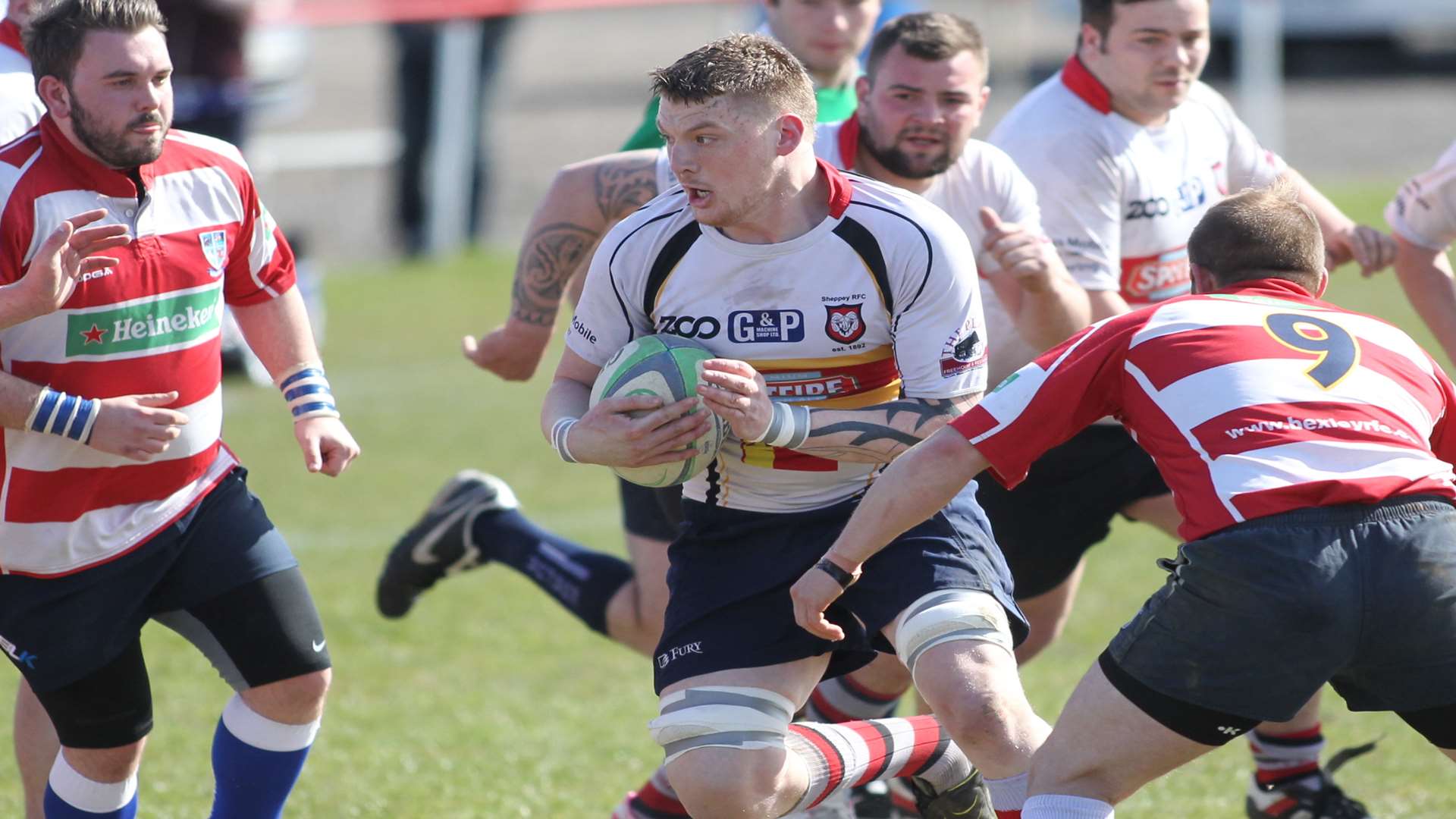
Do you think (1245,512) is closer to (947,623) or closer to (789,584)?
(947,623)

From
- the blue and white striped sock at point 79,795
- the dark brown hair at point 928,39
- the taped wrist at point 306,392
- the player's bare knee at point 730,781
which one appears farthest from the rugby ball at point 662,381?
the blue and white striped sock at point 79,795

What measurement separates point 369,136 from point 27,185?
14.3 metres

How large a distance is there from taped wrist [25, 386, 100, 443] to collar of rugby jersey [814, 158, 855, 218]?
5.58 ft

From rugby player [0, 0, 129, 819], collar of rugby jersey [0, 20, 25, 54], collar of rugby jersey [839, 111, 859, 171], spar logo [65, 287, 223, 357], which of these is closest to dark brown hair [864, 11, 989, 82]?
collar of rugby jersey [839, 111, 859, 171]

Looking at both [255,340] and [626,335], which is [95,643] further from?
[626,335]

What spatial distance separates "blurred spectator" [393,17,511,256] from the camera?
15.1 m

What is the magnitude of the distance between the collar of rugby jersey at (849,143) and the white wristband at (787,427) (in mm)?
1113

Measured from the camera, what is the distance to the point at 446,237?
15398 mm

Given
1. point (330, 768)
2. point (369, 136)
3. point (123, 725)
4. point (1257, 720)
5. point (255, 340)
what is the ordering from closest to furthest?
point (1257, 720) → point (123, 725) → point (255, 340) → point (330, 768) → point (369, 136)

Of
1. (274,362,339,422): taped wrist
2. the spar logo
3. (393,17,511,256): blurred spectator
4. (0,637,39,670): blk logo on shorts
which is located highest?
Answer: the spar logo

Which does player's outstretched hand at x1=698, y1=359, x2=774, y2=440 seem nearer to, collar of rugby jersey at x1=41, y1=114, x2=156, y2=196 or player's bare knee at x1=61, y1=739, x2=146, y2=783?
collar of rugby jersey at x1=41, y1=114, x2=156, y2=196

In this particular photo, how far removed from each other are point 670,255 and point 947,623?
1.07 m

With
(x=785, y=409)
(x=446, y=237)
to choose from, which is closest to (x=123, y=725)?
(x=785, y=409)

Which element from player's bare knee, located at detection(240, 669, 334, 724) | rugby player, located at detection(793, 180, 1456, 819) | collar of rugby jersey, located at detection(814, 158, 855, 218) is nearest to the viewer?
rugby player, located at detection(793, 180, 1456, 819)
